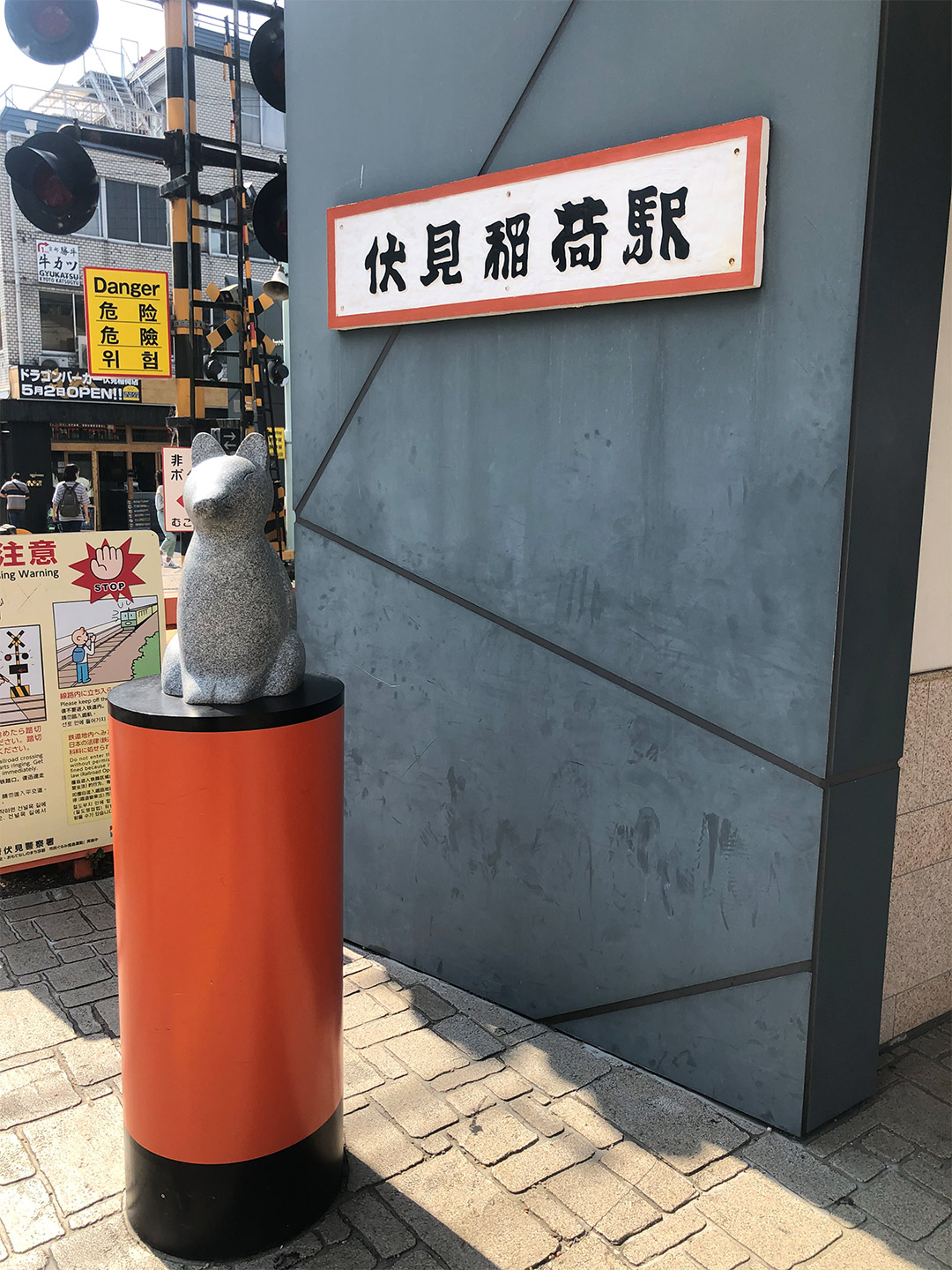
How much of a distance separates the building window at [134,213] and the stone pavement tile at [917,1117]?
26384 millimetres

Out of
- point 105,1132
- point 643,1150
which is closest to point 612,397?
point 643,1150

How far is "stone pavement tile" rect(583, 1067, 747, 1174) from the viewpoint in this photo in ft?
10.4

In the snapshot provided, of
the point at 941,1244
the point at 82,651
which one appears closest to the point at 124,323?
the point at 82,651

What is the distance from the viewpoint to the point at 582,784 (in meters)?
3.73

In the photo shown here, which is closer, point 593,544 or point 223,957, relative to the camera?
point 223,957

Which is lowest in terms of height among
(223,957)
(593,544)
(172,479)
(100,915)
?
(100,915)

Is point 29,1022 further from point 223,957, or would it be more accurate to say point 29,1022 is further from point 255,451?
point 255,451

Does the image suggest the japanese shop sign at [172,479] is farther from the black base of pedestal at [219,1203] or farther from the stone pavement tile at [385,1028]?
the black base of pedestal at [219,1203]

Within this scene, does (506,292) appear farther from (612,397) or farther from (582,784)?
(582,784)

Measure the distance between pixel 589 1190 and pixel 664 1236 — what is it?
0.27 metres

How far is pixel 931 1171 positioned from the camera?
3109mm

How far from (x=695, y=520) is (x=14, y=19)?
808 centimetres

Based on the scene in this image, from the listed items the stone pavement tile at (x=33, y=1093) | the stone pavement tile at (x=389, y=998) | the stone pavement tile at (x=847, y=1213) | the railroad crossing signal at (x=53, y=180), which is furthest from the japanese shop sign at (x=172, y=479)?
the stone pavement tile at (x=847, y=1213)

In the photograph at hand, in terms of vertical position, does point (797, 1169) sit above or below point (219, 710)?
below
